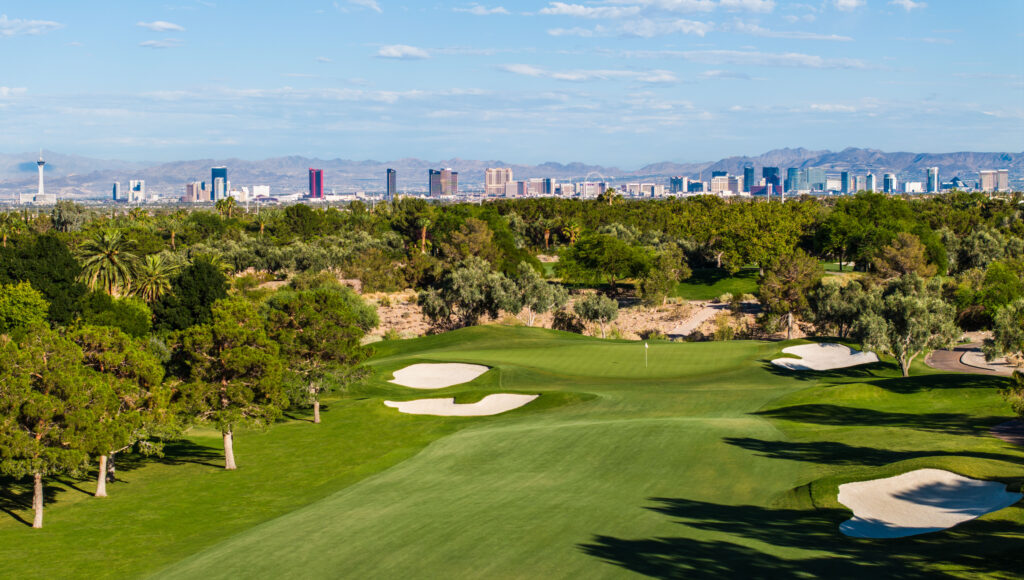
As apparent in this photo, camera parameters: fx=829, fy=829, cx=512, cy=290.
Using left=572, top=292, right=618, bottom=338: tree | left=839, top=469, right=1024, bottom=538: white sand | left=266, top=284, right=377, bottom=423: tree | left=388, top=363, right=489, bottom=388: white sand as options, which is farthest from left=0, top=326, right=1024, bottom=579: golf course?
left=572, top=292, right=618, bottom=338: tree

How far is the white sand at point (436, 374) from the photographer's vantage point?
166 ft

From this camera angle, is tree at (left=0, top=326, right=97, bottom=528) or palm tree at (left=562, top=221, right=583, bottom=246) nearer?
tree at (left=0, top=326, right=97, bottom=528)

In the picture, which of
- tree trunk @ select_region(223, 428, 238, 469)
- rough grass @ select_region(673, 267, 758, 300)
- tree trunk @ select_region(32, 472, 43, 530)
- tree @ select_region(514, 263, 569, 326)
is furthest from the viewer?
rough grass @ select_region(673, 267, 758, 300)

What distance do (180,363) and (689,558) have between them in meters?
24.9

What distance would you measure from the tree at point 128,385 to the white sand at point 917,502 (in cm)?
2311

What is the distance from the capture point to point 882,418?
34.5 metres

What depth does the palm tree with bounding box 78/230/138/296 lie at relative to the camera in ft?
211

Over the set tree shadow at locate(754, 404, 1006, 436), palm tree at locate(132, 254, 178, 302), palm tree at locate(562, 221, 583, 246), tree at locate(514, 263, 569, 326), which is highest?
palm tree at locate(562, 221, 583, 246)

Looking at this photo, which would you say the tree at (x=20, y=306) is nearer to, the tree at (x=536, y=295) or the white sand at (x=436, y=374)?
the white sand at (x=436, y=374)

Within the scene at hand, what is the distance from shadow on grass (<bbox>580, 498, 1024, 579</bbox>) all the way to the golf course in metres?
0.07

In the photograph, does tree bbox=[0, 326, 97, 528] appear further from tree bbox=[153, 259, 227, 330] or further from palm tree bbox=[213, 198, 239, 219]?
palm tree bbox=[213, 198, 239, 219]

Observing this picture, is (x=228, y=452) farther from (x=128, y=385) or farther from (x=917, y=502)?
(x=917, y=502)

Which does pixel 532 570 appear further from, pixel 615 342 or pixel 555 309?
pixel 555 309

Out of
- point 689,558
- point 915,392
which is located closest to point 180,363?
point 689,558
